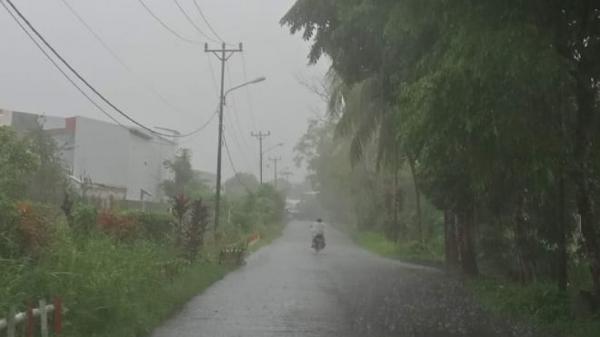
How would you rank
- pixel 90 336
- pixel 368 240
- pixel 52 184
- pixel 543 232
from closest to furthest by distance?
pixel 90 336 < pixel 543 232 < pixel 52 184 < pixel 368 240

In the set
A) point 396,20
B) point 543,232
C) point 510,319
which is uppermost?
point 396,20

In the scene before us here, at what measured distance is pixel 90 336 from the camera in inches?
396

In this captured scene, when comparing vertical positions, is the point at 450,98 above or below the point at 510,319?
above

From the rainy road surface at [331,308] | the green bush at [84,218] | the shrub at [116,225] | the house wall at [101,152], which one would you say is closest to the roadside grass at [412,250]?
the rainy road surface at [331,308]

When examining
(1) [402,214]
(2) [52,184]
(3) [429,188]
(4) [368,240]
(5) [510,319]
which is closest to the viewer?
(5) [510,319]

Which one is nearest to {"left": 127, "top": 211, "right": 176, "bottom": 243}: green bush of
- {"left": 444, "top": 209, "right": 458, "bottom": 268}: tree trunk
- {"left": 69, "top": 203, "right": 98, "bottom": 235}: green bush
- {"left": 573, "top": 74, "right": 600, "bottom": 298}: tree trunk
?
{"left": 69, "top": 203, "right": 98, "bottom": 235}: green bush

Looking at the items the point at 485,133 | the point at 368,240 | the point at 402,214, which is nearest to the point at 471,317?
the point at 485,133

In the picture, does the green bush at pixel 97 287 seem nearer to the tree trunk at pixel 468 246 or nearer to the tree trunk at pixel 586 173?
the tree trunk at pixel 586 173

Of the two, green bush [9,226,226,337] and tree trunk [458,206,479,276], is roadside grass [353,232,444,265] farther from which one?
green bush [9,226,226,337]

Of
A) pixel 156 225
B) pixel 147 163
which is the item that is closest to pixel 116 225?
pixel 156 225

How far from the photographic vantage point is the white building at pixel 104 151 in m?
52.9

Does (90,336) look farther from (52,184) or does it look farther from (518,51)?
(52,184)

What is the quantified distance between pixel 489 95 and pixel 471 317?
490 cm

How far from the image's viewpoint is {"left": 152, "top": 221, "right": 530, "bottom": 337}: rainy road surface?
11.9 m
